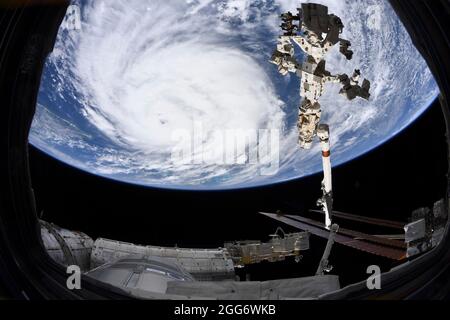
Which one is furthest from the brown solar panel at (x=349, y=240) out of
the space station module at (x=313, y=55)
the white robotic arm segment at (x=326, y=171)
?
the space station module at (x=313, y=55)

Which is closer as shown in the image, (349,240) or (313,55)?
(313,55)

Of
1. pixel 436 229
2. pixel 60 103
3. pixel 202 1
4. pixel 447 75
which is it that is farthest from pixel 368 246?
pixel 60 103

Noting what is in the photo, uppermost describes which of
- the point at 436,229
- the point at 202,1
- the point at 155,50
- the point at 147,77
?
the point at 202,1

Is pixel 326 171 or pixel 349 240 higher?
pixel 326 171

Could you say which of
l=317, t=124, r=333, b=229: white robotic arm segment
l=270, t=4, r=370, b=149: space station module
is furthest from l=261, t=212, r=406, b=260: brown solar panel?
l=270, t=4, r=370, b=149: space station module

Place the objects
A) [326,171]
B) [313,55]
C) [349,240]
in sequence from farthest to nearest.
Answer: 1. [349,240]
2. [326,171]
3. [313,55]

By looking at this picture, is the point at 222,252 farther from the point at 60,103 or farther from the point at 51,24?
the point at 51,24

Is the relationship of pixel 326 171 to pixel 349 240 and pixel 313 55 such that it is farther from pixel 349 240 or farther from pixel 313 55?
pixel 313 55

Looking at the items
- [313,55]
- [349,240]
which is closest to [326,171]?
[349,240]

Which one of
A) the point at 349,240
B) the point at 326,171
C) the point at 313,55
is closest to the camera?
the point at 313,55

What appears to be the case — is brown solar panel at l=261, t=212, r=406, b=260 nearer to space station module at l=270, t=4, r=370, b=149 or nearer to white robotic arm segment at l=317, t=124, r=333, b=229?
white robotic arm segment at l=317, t=124, r=333, b=229

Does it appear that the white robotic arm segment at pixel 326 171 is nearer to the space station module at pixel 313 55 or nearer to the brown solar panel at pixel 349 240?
the space station module at pixel 313 55
